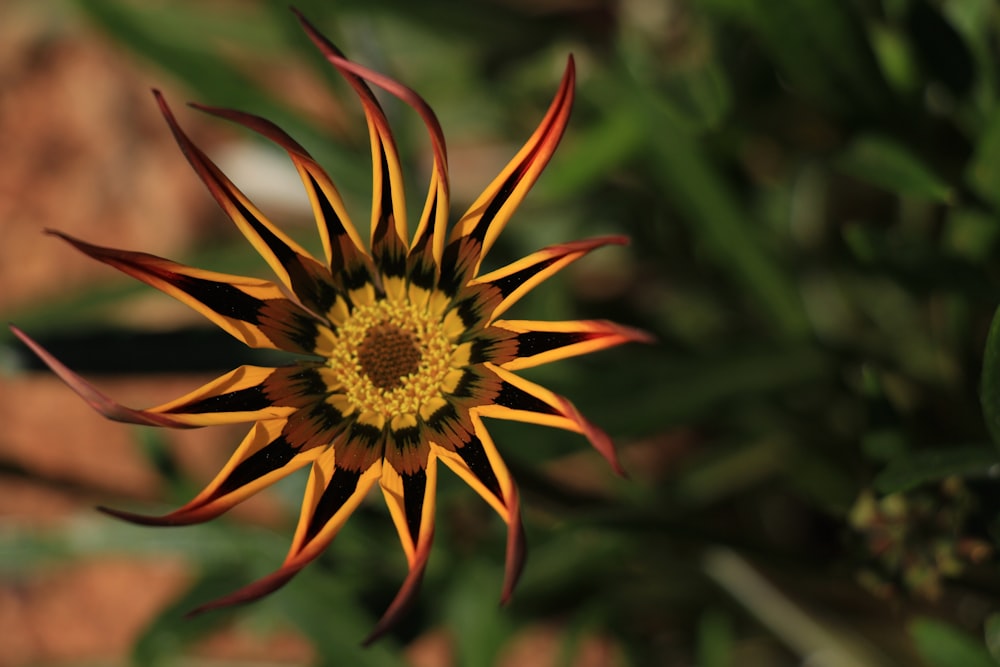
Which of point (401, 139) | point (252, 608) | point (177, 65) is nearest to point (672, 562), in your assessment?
point (252, 608)

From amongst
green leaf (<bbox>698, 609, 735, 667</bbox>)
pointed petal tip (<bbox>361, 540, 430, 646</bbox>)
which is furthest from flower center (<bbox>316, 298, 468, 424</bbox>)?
green leaf (<bbox>698, 609, 735, 667</bbox>)

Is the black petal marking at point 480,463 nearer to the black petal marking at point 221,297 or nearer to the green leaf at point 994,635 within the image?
the black petal marking at point 221,297

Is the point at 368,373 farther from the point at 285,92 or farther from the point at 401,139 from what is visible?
the point at 285,92

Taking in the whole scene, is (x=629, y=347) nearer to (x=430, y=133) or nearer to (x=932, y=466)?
(x=932, y=466)

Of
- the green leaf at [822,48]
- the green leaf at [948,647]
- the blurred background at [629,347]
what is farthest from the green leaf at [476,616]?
the green leaf at [822,48]

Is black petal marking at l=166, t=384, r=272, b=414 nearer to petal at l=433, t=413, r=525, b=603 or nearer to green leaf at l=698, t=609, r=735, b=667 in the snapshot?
petal at l=433, t=413, r=525, b=603

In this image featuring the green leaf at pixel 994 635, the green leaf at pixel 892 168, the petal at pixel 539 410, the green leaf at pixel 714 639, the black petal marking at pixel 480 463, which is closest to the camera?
the petal at pixel 539 410
